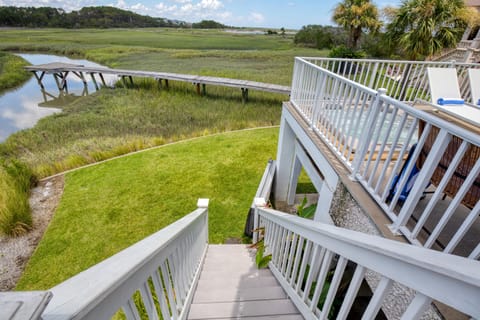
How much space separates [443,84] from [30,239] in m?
7.68

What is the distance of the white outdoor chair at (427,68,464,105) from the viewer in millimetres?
3246

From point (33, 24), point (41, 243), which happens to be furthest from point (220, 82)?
point (33, 24)

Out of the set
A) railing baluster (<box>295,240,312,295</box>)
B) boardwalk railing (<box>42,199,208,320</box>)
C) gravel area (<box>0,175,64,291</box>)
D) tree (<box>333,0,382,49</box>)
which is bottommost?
gravel area (<box>0,175,64,291</box>)

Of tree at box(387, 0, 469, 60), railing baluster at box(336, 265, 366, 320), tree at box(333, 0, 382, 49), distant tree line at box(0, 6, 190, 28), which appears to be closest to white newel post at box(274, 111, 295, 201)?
tree at box(387, 0, 469, 60)

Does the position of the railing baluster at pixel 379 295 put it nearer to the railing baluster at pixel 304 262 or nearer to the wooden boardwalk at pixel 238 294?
the railing baluster at pixel 304 262

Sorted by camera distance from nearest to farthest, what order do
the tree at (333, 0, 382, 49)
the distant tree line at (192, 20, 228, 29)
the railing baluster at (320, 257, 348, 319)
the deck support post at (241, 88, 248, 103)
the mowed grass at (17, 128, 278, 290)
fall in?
the railing baluster at (320, 257, 348, 319), the mowed grass at (17, 128, 278, 290), the deck support post at (241, 88, 248, 103), the tree at (333, 0, 382, 49), the distant tree line at (192, 20, 228, 29)

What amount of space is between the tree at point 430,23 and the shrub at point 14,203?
9.45 metres

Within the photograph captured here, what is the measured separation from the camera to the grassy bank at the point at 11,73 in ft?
58.6

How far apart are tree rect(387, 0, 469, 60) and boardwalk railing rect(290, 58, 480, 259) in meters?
3.67

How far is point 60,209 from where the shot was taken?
17.1 ft

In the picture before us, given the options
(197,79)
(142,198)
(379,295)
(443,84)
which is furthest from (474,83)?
(197,79)

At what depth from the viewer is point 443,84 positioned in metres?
3.30

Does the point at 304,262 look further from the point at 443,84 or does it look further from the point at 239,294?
the point at 443,84

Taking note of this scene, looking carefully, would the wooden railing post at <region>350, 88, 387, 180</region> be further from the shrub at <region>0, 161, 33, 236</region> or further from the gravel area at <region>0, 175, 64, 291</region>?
the shrub at <region>0, 161, 33, 236</region>
